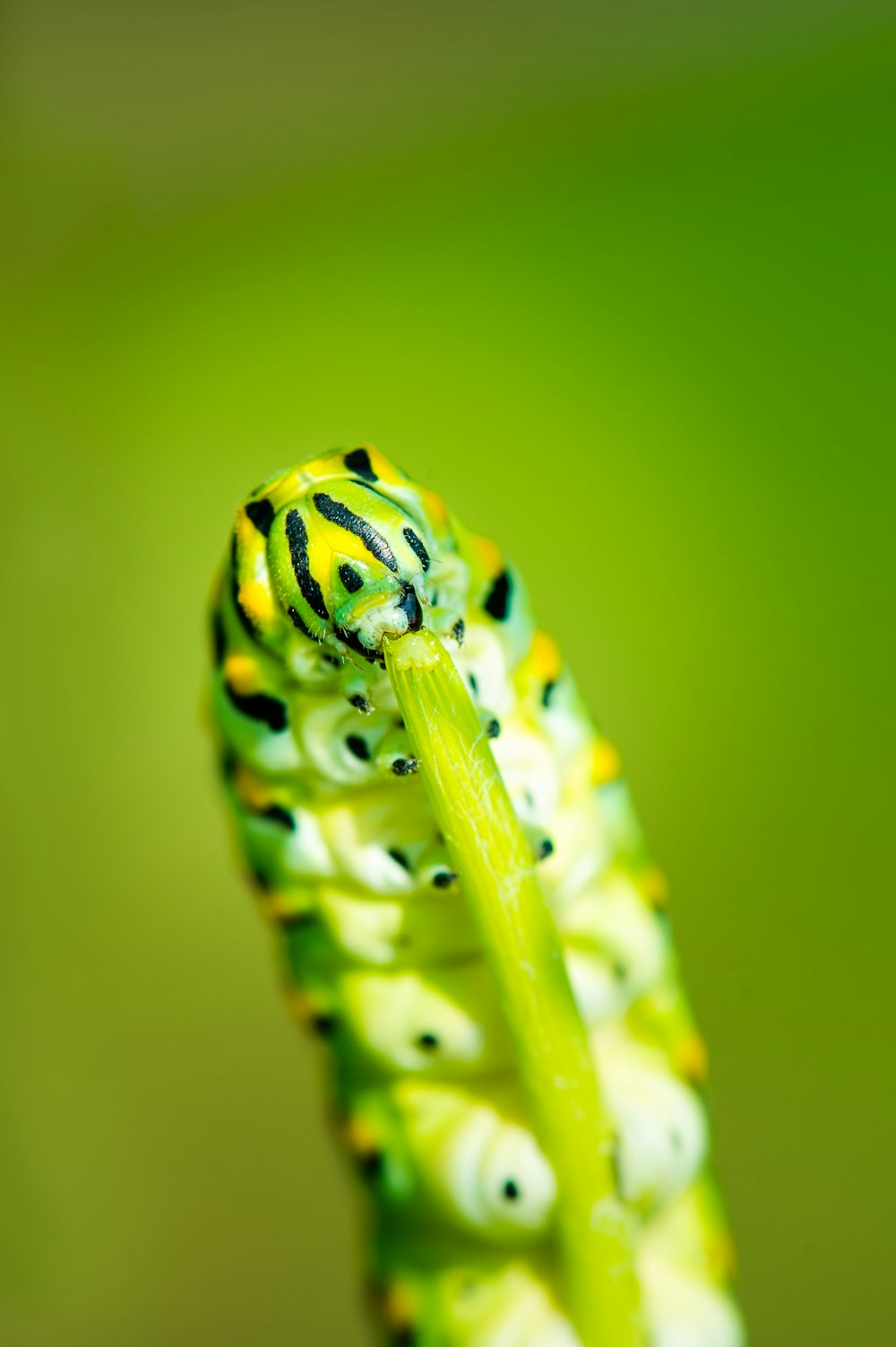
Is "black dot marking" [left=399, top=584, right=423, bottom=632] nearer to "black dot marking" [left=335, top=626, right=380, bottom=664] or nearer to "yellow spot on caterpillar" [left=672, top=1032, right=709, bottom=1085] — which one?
"black dot marking" [left=335, top=626, right=380, bottom=664]

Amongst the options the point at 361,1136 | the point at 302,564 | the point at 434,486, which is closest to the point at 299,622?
the point at 302,564

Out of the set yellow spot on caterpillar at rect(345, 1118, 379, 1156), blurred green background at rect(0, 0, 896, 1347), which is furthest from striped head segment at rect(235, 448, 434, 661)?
blurred green background at rect(0, 0, 896, 1347)

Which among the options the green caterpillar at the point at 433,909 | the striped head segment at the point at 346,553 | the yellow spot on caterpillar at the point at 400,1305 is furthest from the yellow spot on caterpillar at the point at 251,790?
the yellow spot on caterpillar at the point at 400,1305

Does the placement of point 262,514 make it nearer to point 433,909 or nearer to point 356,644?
point 356,644

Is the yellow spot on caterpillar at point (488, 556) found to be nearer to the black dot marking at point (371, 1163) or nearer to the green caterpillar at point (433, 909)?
the green caterpillar at point (433, 909)

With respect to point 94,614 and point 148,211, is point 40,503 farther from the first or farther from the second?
point 148,211
